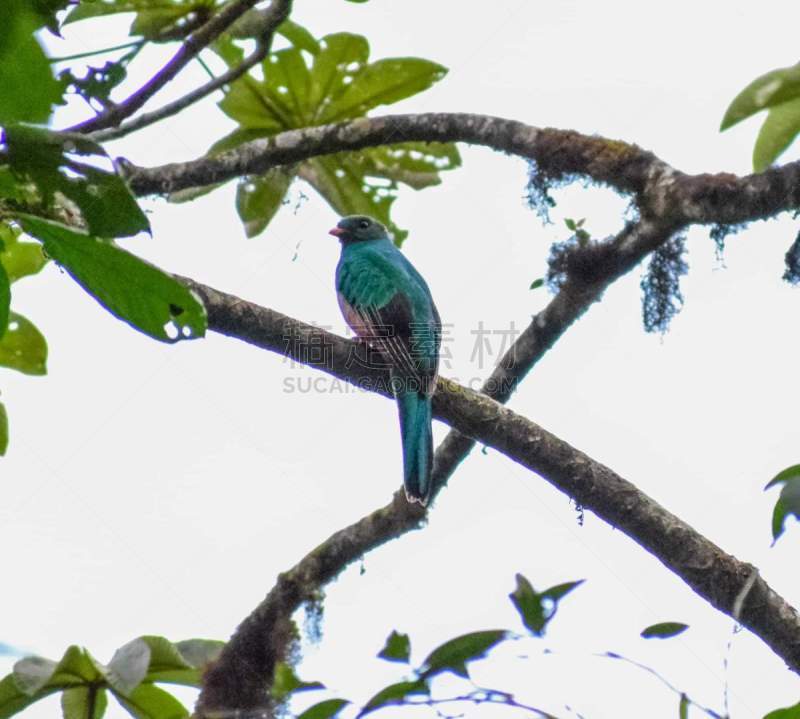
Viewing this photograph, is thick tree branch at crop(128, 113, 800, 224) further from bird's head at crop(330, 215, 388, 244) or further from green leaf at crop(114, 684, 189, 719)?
green leaf at crop(114, 684, 189, 719)

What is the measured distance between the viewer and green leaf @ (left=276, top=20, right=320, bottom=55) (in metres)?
5.11

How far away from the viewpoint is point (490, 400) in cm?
382

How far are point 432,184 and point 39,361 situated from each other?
220 centimetres

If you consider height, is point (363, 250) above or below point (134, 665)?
above

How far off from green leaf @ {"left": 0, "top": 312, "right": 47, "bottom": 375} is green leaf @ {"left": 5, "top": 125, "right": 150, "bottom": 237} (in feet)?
10.1

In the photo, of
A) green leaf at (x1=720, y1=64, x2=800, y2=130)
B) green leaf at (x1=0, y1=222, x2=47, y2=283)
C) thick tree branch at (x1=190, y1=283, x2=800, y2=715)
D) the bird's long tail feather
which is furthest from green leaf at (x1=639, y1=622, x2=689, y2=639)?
green leaf at (x1=0, y1=222, x2=47, y2=283)

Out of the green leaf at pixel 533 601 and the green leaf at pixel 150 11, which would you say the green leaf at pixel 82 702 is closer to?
the green leaf at pixel 533 601

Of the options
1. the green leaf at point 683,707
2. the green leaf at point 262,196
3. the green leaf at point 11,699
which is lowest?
the green leaf at point 683,707

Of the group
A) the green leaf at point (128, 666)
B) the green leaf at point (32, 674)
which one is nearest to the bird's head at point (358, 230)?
the green leaf at point (128, 666)

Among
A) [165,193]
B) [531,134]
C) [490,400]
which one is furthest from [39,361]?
[531,134]

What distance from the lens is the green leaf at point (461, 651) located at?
4.38ft

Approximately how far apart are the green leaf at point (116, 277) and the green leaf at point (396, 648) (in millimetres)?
501

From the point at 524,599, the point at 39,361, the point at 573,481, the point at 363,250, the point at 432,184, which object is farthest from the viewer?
the point at 363,250

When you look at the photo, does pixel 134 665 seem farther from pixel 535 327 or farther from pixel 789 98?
pixel 789 98
